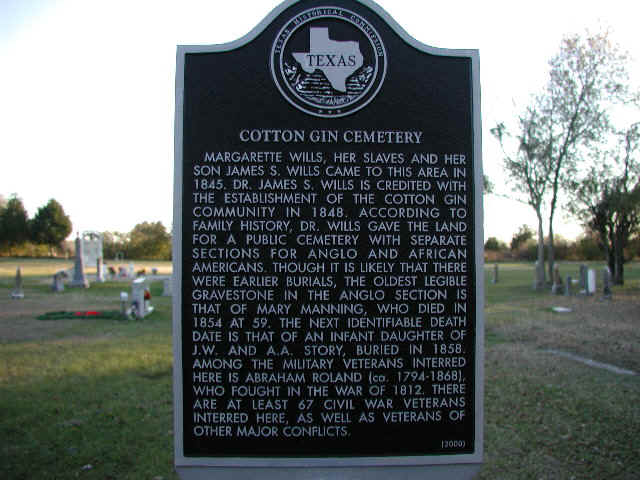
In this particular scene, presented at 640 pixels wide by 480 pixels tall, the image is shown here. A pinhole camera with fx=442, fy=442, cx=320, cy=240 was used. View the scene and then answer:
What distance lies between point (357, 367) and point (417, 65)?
2.18 meters

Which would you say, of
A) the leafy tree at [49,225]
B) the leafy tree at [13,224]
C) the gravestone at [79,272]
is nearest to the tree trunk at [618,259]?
the gravestone at [79,272]

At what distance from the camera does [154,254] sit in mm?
53000

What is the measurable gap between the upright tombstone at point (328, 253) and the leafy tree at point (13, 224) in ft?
203

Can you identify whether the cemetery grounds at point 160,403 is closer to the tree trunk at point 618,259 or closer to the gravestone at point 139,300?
the gravestone at point 139,300

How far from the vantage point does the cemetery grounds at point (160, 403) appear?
4.40m

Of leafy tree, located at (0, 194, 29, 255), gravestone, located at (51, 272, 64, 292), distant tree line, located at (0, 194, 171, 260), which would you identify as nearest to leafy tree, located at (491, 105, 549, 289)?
gravestone, located at (51, 272, 64, 292)

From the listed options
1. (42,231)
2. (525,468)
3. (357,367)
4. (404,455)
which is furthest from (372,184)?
(42,231)

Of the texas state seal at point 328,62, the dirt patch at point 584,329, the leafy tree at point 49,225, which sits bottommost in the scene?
the dirt patch at point 584,329

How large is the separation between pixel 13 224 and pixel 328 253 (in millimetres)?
62626

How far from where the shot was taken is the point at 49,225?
181ft

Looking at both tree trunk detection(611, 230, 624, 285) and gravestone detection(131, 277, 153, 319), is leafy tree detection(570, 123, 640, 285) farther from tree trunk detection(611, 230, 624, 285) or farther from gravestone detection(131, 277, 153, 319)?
gravestone detection(131, 277, 153, 319)

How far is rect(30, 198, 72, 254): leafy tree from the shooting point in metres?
54.9

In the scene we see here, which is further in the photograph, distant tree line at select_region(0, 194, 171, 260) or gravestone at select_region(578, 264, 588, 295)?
distant tree line at select_region(0, 194, 171, 260)

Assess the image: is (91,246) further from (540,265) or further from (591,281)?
(591,281)
